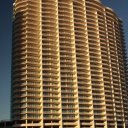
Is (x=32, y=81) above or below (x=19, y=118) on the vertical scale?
above

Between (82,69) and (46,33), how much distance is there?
26999mm

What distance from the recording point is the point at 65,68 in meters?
163

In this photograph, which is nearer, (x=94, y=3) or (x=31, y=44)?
(x=31, y=44)

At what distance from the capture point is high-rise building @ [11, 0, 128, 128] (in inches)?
5999

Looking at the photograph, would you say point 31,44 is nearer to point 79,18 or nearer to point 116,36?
point 79,18

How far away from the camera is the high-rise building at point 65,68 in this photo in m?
152

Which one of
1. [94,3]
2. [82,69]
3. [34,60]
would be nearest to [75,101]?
[82,69]

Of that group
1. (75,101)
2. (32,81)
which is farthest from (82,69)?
(32,81)

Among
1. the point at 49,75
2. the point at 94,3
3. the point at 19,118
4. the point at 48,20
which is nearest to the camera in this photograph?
the point at 19,118

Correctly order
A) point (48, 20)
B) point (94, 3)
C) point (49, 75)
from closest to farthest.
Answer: point (49, 75) < point (48, 20) < point (94, 3)

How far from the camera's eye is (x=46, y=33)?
167m

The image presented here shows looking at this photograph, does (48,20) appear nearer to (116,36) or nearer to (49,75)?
(49,75)

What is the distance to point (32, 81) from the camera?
507 feet

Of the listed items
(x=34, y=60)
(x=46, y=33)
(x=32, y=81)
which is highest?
(x=46, y=33)
